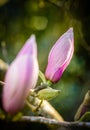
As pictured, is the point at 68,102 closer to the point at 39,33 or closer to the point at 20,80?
the point at 39,33

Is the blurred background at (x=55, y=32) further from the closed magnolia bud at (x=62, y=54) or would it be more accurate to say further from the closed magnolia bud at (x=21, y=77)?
the closed magnolia bud at (x=21, y=77)

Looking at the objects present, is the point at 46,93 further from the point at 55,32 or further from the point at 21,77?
the point at 55,32

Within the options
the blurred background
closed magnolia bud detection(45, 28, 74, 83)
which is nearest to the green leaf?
closed magnolia bud detection(45, 28, 74, 83)

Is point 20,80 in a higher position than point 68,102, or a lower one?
higher

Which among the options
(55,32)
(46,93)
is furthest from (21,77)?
(55,32)

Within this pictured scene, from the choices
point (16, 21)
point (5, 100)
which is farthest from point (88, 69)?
point (5, 100)

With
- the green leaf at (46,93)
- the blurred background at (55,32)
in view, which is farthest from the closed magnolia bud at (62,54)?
the blurred background at (55,32)

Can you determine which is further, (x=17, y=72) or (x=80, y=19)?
(x=80, y=19)
